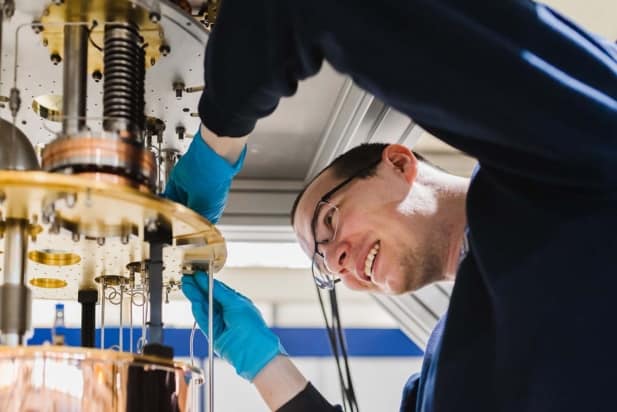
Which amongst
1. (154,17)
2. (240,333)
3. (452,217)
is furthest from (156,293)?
(452,217)

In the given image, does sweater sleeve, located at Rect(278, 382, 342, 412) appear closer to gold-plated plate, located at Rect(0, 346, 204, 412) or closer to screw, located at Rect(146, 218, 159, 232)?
gold-plated plate, located at Rect(0, 346, 204, 412)

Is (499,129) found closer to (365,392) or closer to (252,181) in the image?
(252,181)

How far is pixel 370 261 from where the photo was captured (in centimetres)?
150

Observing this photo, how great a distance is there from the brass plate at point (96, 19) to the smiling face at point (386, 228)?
0.48 meters

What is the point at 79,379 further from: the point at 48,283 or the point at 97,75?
the point at 97,75

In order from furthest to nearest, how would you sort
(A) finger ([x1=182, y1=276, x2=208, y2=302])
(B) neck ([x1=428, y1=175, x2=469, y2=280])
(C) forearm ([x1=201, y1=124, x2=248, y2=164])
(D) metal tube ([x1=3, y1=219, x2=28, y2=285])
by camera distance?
(B) neck ([x1=428, y1=175, x2=469, y2=280]) < (A) finger ([x1=182, y1=276, x2=208, y2=302]) < (C) forearm ([x1=201, y1=124, x2=248, y2=164]) < (D) metal tube ([x1=3, y1=219, x2=28, y2=285])

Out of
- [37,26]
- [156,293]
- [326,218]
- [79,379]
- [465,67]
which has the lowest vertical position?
[79,379]

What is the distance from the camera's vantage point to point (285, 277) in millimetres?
4504

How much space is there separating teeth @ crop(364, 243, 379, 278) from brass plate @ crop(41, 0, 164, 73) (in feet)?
1.75

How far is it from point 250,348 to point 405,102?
789 millimetres

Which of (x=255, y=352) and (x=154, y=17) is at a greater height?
(x=154, y=17)

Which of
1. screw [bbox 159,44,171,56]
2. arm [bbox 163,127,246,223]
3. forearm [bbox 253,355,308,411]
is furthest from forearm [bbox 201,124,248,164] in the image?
forearm [bbox 253,355,308,411]

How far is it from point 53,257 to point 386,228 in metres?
0.57

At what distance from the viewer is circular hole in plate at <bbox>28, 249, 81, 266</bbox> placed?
1.09 metres
